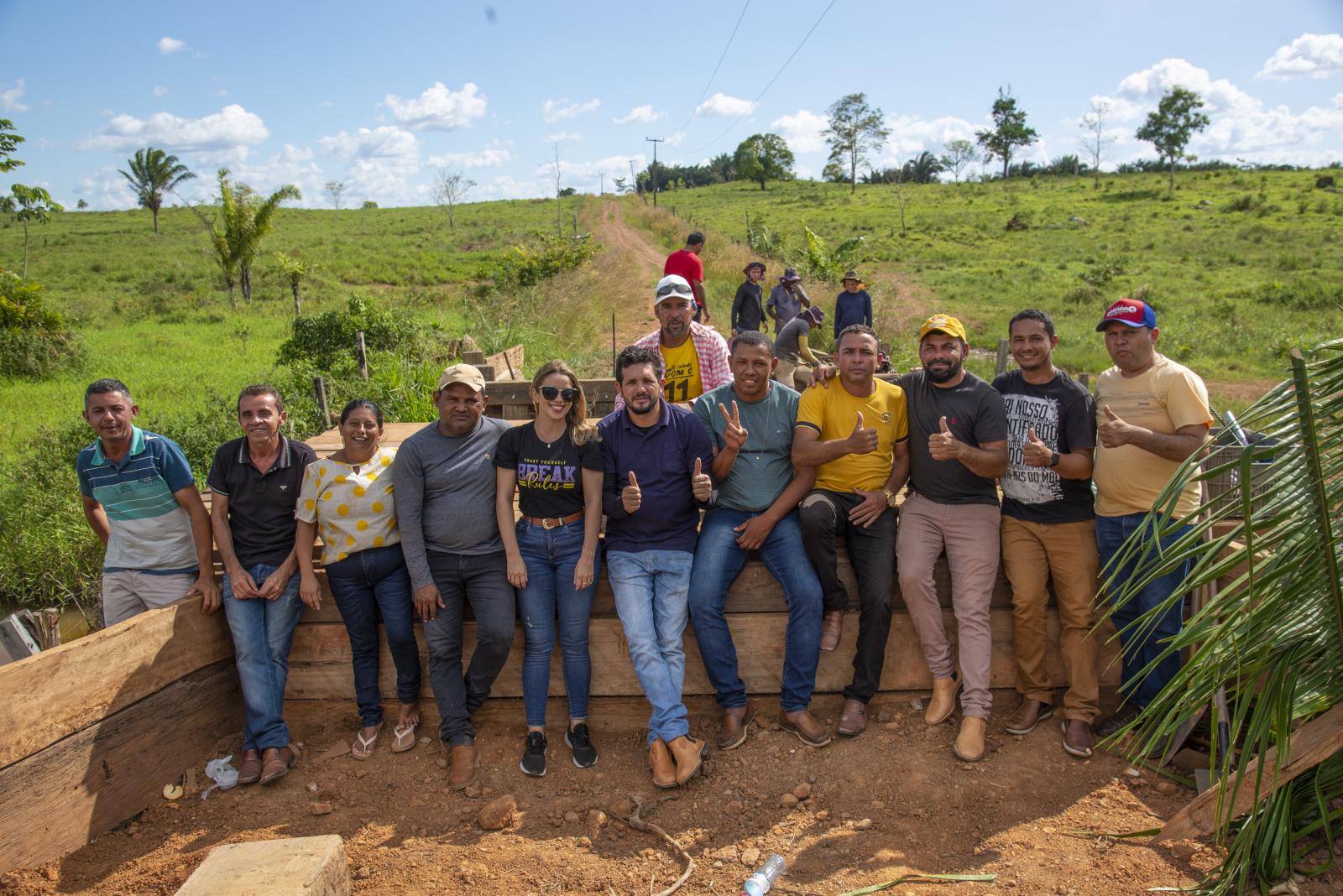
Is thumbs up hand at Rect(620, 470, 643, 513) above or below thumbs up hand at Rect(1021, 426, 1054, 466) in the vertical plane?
below

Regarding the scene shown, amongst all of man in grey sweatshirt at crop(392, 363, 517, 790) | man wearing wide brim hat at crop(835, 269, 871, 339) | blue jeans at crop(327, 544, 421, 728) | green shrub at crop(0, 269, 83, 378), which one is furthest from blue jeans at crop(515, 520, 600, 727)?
green shrub at crop(0, 269, 83, 378)

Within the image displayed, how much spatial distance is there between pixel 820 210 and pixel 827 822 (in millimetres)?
44464

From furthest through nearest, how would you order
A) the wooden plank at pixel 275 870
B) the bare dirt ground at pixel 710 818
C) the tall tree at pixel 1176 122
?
the tall tree at pixel 1176 122 → the bare dirt ground at pixel 710 818 → the wooden plank at pixel 275 870

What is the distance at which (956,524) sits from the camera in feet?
13.3

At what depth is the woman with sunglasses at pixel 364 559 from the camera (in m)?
4.09

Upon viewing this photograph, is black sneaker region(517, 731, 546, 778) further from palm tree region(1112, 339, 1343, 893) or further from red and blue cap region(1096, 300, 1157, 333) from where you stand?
red and blue cap region(1096, 300, 1157, 333)

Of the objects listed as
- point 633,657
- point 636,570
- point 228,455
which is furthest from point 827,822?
point 228,455

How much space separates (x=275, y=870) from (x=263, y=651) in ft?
4.87

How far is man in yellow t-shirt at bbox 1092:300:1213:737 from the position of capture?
3.70 metres

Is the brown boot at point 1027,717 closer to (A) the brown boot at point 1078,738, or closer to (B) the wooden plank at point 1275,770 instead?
(A) the brown boot at point 1078,738

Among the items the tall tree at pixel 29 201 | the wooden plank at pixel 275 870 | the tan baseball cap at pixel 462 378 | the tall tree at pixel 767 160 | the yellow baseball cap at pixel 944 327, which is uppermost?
the tall tree at pixel 767 160

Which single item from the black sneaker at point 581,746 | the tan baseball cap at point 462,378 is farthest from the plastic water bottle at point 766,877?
the tan baseball cap at point 462,378

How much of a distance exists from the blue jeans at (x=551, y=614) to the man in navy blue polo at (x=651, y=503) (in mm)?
190

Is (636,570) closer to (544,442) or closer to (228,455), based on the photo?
(544,442)
